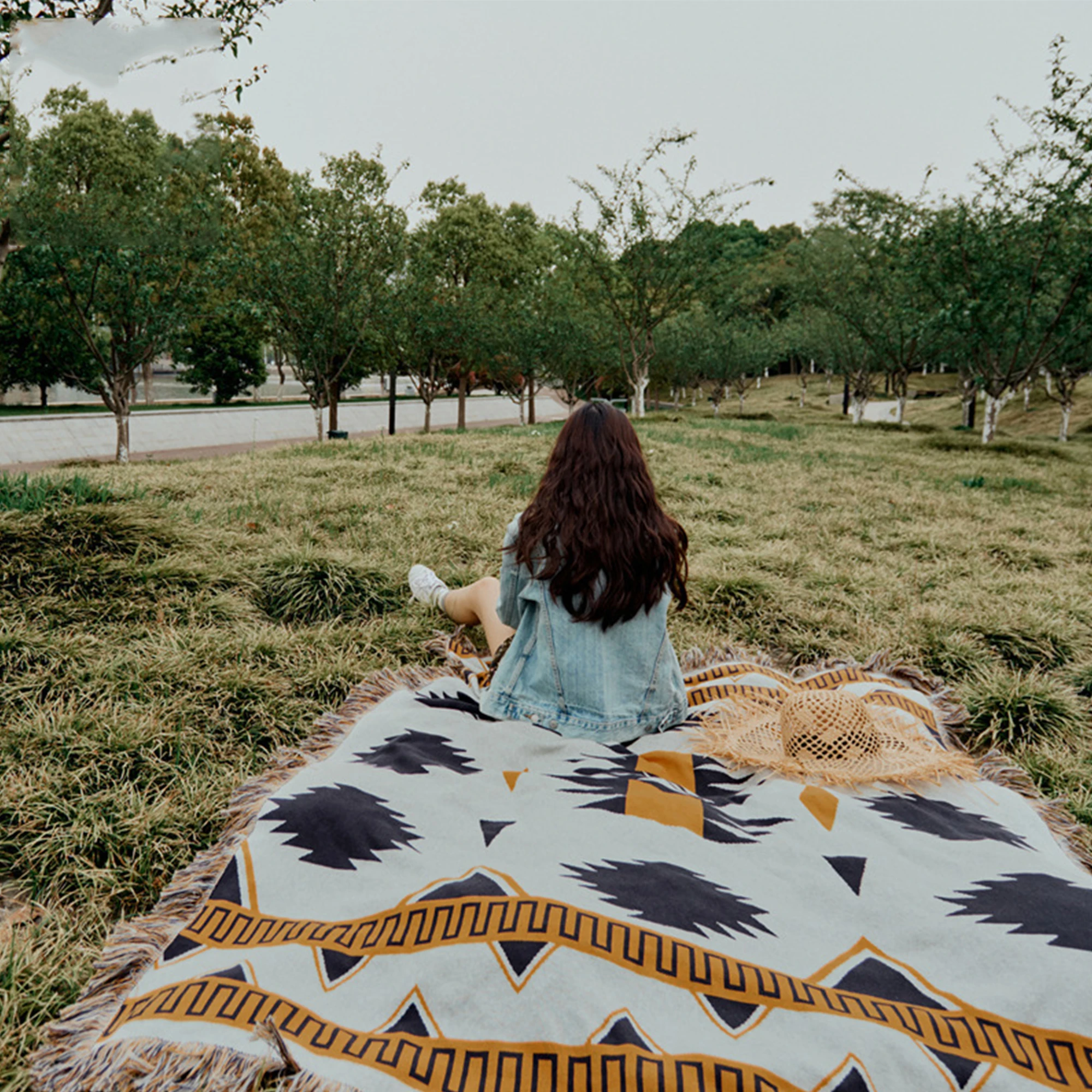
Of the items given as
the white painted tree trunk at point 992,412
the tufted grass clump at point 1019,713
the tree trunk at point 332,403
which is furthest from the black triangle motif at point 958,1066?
the tree trunk at point 332,403

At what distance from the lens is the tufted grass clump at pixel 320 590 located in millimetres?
3611

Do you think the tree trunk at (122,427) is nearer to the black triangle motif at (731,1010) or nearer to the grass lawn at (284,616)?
the grass lawn at (284,616)

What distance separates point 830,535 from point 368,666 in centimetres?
388

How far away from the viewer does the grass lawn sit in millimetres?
1929

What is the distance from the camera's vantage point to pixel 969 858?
62.6 inches

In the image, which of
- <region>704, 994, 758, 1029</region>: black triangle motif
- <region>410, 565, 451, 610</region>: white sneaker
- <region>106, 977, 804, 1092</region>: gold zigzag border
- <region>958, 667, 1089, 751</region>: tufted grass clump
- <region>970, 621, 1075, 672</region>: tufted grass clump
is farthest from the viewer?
<region>410, 565, 451, 610</region>: white sneaker

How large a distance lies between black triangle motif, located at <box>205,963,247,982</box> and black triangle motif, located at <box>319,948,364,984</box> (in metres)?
0.13

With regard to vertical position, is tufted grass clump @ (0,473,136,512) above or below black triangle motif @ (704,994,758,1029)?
above

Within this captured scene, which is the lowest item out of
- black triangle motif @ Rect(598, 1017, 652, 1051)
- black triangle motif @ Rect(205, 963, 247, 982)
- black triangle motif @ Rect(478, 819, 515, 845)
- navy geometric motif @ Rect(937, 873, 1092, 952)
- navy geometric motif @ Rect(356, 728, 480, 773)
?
black triangle motif @ Rect(205, 963, 247, 982)

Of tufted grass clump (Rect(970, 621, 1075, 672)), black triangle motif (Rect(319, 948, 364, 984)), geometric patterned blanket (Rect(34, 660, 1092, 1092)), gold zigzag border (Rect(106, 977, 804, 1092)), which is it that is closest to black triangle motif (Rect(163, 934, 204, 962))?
geometric patterned blanket (Rect(34, 660, 1092, 1092))

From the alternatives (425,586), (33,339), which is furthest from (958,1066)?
(33,339)

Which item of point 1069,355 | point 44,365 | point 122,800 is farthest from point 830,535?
point 44,365

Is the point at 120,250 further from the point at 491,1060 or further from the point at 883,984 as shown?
the point at 883,984

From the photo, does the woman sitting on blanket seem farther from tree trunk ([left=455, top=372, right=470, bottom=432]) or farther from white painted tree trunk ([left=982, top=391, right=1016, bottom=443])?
tree trunk ([left=455, top=372, right=470, bottom=432])
